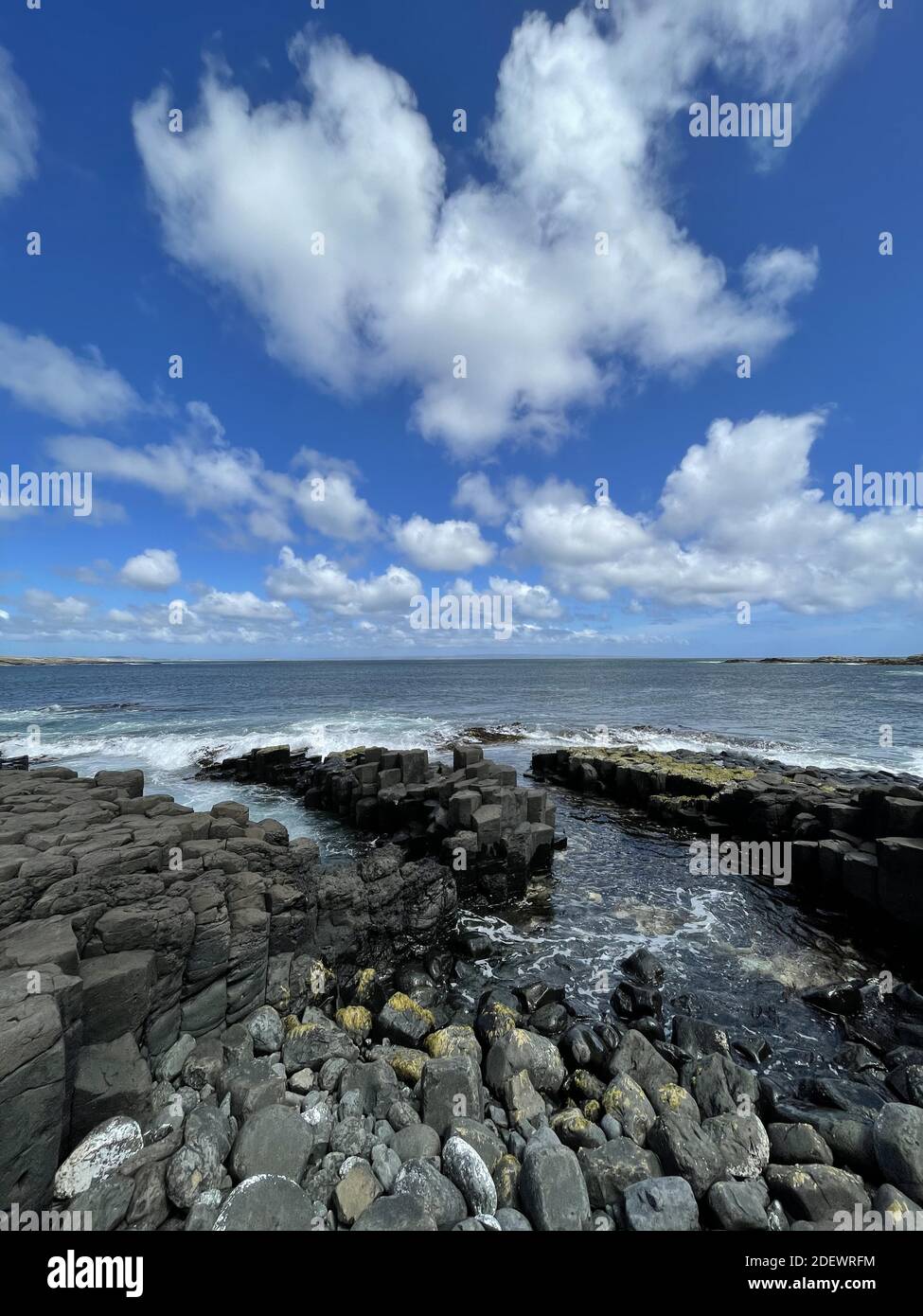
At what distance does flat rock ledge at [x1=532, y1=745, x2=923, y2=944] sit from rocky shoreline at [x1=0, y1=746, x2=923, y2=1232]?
100 inches

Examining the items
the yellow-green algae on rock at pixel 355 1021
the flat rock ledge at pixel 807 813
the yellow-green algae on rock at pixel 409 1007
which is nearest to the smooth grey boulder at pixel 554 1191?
the yellow-green algae on rock at pixel 409 1007

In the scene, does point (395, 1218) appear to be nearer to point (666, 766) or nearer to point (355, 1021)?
point (355, 1021)

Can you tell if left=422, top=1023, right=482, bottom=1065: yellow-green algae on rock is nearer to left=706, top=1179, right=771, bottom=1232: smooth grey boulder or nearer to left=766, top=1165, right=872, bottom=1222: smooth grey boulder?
left=706, top=1179, right=771, bottom=1232: smooth grey boulder

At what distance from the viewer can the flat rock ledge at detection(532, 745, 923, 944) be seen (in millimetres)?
10672

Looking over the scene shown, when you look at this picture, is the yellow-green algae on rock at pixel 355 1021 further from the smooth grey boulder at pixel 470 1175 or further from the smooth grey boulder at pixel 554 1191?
the smooth grey boulder at pixel 554 1191

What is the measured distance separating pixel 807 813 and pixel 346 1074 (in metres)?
14.4

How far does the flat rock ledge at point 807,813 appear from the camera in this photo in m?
10.7

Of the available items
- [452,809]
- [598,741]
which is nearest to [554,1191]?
[452,809]

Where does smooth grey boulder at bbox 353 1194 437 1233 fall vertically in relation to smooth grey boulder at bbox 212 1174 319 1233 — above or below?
below

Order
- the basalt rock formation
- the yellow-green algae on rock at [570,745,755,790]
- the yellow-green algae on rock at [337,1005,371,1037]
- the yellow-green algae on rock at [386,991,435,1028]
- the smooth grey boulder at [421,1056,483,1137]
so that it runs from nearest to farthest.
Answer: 1. the basalt rock formation
2. the smooth grey boulder at [421,1056,483,1137]
3. the yellow-green algae on rock at [337,1005,371,1037]
4. the yellow-green algae on rock at [386,991,435,1028]
5. the yellow-green algae on rock at [570,745,755,790]

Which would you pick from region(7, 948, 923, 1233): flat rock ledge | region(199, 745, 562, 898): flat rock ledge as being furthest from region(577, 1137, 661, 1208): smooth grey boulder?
region(199, 745, 562, 898): flat rock ledge

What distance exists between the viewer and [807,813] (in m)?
14.6

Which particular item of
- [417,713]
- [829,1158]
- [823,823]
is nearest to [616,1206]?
[829,1158]

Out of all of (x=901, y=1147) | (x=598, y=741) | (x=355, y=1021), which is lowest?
(x=598, y=741)
